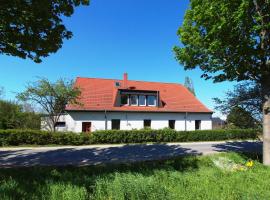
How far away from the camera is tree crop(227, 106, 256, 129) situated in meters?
13.2

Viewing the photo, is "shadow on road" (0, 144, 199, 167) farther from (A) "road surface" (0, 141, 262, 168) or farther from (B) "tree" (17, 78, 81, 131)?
(B) "tree" (17, 78, 81, 131)

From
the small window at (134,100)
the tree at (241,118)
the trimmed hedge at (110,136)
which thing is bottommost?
the trimmed hedge at (110,136)

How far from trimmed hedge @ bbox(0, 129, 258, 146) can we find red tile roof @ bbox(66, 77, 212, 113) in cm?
519

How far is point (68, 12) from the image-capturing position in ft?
29.6

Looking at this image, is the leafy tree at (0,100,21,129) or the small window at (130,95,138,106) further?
the small window at (130,95,138,106)

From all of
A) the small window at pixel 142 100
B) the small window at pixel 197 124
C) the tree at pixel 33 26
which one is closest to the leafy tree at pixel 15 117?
the small window at pixel 142 100

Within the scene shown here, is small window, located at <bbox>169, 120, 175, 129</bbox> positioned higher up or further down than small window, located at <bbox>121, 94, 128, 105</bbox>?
further down

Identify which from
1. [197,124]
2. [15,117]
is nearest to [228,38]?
[15,117]

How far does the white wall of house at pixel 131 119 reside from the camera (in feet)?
88.5

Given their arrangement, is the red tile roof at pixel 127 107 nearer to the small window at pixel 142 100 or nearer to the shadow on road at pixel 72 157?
the small window at pixel 142 100

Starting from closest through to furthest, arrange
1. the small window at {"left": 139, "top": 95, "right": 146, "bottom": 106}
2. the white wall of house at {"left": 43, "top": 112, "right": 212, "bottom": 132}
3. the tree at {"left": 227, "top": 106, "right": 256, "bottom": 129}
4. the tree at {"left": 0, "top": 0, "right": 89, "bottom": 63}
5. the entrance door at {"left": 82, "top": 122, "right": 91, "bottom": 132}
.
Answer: the tree at {"left": 0, "top": 0, "right": 89, "bottom": 63} < the tree at {"left": 227, "top": 106, "right": 256, "bottom": 129} < the white wall of house at {"left": 43, "top": 112, "right": 212, "bottom": 132} < the entrance door at {"left": 82, "top": 122, "right": 91, "bottom": 132} < the small window at {"left": 139, "top": 95, "right": 146, "bottom": 106}

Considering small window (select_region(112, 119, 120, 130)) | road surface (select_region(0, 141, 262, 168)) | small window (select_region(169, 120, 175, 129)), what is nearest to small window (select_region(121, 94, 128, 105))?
small window (select_region(112, 119, 120, 130))

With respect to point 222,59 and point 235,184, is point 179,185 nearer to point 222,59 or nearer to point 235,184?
point 235,184

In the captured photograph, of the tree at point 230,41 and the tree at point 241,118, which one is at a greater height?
the tree at point 230,41
